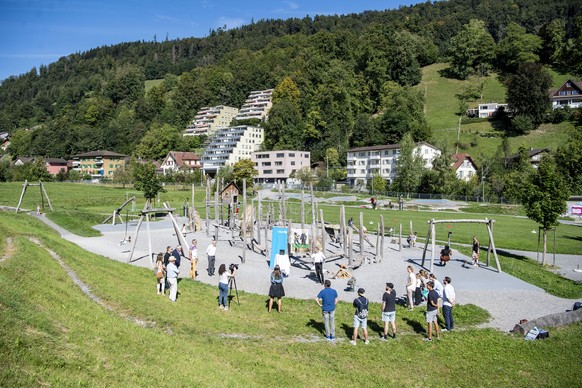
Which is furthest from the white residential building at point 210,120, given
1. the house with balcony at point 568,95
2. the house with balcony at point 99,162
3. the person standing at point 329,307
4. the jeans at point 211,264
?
the person standing at point 329,307

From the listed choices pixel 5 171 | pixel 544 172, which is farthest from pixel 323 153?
pixel 544 172

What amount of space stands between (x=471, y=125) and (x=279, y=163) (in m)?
49.6

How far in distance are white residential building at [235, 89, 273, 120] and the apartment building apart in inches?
1484

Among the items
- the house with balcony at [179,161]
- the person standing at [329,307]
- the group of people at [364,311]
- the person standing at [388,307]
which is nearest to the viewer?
the group of people at [364,311]

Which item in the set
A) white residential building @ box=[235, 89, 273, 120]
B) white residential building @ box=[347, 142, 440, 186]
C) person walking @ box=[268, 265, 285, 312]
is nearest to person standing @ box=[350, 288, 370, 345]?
person walking @ box=[268, 265, 285, 312]

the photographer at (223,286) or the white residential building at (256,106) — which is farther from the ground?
the white residential building at (256,106)

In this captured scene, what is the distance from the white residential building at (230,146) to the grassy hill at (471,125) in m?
52.0

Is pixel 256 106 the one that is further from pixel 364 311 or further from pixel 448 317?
pixel 364 311

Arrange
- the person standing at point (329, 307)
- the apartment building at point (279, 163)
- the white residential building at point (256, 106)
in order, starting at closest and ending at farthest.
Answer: the person standing at point (329, 307) → the apartment building at point (279, 163) → the white residential building at point (256, 106)

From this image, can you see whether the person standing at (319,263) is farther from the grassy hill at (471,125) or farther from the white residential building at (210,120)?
→ the white residential building at (210,120)

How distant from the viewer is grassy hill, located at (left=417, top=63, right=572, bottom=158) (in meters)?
100

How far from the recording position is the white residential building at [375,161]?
324 ft

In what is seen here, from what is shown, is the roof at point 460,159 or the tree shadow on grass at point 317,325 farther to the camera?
the roof at point 460,159

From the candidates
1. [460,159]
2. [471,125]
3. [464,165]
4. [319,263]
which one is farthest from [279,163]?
[319,263]
